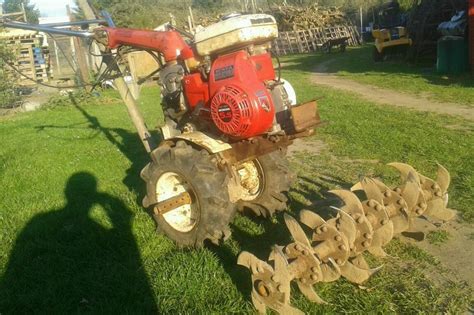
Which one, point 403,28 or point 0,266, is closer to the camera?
point 0,266

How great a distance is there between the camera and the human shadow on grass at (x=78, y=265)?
3.65 meters

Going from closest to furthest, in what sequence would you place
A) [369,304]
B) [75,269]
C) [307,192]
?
[369,304] < [75,269] < [307,192]

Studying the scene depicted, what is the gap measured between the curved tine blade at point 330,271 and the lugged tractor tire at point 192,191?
104 centimetres

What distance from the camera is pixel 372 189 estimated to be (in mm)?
3717

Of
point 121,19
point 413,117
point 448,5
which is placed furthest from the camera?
point 121,19

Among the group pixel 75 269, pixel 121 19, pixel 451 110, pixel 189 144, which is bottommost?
pixel 451 110

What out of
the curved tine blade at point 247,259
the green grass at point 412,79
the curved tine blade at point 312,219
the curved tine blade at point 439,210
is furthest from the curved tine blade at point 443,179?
the green grass at point 412,79

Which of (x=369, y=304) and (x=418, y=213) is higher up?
(x=418, y=213)

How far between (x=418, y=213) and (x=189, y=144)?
2.09m

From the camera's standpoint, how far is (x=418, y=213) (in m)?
3.86

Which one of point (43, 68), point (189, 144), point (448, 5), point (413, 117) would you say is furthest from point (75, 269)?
point (43, 68)

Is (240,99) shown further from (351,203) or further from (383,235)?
(383,235)

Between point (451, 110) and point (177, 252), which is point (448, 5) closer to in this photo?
point (451, 110)

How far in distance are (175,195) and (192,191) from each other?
0.32m
